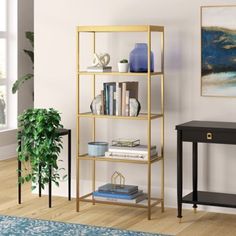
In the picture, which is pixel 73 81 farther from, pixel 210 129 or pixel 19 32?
pixel 19 32

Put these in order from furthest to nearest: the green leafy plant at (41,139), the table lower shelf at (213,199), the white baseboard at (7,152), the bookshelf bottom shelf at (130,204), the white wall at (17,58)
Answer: the white wall at (17,58), the white baseboard at (7,152), the green leafy plant at (41,139), the bookshelf bottom shelf at (130,204), the table lower shelf at (213,199)

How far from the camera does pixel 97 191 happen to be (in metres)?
6.21

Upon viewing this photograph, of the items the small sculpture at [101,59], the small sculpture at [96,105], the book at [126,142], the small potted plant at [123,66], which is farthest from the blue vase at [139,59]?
the book at [126,142]

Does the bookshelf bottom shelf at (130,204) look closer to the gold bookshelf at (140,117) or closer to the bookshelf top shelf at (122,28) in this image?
the gold bookshelf at (140,117)

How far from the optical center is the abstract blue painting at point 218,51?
5.96 meters

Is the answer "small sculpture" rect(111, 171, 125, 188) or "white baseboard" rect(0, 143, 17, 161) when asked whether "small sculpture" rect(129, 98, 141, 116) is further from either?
"white baseboard" rect(0, 143, 17, 161)

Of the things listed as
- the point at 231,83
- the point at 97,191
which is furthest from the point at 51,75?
the point at 231,83

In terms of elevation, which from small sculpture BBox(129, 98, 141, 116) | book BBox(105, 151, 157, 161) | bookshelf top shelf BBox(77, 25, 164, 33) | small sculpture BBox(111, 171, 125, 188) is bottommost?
small sculpture BBox(111, 171, 125, 188)

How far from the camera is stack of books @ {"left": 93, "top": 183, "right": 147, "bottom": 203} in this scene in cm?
Answer: 606

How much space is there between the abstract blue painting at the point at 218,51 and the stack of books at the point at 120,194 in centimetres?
104

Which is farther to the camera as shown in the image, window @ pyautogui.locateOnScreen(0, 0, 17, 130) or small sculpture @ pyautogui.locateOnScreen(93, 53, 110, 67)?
→ window @ pyautogui.locateOnScreen(0, 0, 17, 130)

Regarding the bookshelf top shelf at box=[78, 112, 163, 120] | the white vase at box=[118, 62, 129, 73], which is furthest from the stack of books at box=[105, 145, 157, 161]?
the white vase at box=[118, 62, 129, 73]

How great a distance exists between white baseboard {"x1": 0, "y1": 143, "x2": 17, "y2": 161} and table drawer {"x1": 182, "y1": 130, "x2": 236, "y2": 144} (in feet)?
11.6

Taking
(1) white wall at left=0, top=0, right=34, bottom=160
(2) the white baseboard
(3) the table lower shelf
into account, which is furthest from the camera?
(1) white wall at left=0, top=0, right=34, bottom=160
